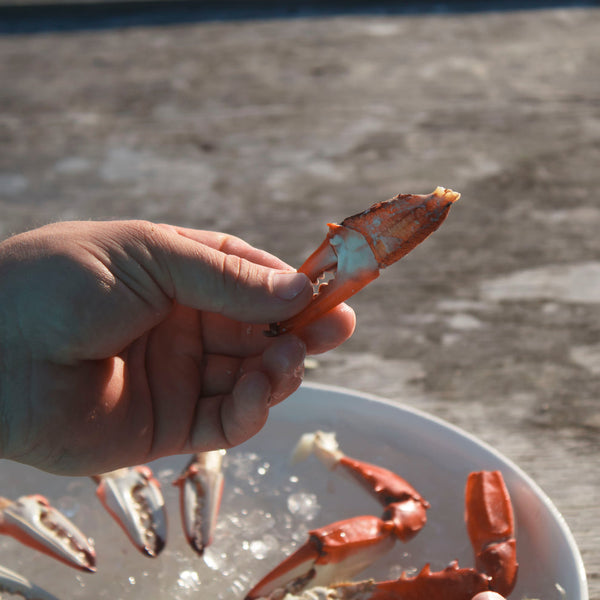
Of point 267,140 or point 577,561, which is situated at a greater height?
point 267,140

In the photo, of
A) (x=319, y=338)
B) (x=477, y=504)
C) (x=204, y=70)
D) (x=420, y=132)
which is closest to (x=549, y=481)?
(x=477, y=504)

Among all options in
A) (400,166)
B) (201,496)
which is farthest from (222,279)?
(400,166)

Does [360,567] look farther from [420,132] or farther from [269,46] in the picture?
[269,46]

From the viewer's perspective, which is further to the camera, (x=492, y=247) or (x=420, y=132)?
(x=420, y=132)

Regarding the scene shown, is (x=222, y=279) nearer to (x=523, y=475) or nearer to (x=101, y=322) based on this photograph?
(x=101, y=322)

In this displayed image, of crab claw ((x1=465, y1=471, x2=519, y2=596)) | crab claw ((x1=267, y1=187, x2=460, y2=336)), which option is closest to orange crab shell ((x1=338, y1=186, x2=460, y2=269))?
crab claw ((x1=267, y1=187, x2=460, y2=336))

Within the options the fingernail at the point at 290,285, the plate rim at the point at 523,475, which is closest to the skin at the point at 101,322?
the fingernail at the point at 290,285

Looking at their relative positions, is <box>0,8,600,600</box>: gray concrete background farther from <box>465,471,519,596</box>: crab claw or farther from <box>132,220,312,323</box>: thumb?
<box>132,220,312,323</box>: thumb
